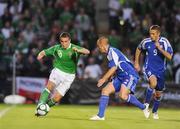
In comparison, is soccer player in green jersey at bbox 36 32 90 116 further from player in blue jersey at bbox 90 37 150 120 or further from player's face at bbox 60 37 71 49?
player in blue jersey at bbox 90 37 150 120

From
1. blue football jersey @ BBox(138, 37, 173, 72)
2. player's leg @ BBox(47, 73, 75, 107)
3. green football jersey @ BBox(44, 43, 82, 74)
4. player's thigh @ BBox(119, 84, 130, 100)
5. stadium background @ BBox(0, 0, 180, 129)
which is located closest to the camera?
player's thigh @ BBox(119, 84, 130, 100)

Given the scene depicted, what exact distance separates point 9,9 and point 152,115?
1315 centimetres

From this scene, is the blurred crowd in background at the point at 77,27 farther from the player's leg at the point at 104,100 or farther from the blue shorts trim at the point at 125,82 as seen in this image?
the player's leg at the point at 104,100

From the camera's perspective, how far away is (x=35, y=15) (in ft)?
93.8

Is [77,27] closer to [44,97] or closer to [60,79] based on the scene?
[60,79]

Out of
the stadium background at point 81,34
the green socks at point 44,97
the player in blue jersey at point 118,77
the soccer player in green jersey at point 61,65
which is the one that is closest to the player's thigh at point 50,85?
the soccer player in green jersey at point 61,65

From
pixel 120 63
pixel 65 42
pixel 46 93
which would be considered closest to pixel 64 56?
pixel 65 42

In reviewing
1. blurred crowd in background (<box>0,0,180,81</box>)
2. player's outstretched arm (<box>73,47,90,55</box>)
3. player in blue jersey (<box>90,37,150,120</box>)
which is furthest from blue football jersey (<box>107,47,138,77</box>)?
blurred crowd in background (<box>0,0,180,81</box>)

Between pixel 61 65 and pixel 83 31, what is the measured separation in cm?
1111

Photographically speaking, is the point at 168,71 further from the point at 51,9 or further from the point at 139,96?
Answer: the point at 51,9

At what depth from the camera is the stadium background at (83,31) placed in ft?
83.8

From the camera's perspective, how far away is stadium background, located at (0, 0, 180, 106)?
25547 millimetres

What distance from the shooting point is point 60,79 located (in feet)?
56.8

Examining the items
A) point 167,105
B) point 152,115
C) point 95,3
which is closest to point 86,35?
point 95,3
